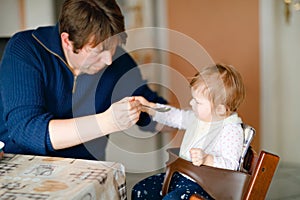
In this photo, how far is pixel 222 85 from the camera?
139cm

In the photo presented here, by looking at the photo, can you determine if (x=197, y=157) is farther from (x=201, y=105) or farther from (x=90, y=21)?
(x=90, y=21)

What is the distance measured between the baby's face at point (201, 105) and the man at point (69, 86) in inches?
7.4

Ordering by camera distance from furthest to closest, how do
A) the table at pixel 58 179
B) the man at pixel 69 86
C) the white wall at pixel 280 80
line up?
the white wall at pixel 280 80, the man at pixel 69 86, the table at pixel 58 179

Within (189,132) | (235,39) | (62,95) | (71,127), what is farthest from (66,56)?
(235,39)

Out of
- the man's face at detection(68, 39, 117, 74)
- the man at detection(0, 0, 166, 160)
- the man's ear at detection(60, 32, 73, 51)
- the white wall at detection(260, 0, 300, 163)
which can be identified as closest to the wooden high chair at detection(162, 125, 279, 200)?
the man at detection(0, 0, 166, 160)

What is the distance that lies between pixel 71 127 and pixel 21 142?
178mm

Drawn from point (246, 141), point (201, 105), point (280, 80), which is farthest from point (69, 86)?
point (280, 80)

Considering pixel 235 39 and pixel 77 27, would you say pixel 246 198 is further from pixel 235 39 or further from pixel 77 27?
pixel 235 39

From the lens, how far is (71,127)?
126 cm

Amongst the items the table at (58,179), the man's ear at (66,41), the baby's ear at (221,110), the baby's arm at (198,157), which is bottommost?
the baby's arm at (198,157)

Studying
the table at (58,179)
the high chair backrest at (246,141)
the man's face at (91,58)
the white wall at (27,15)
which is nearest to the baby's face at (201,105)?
the high chair backrest at (246,141)

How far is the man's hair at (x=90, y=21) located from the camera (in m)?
1.41

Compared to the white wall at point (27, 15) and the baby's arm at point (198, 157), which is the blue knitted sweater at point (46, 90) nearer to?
the baby's arm at point (198, 157)

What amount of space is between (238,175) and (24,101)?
25.3 inches
